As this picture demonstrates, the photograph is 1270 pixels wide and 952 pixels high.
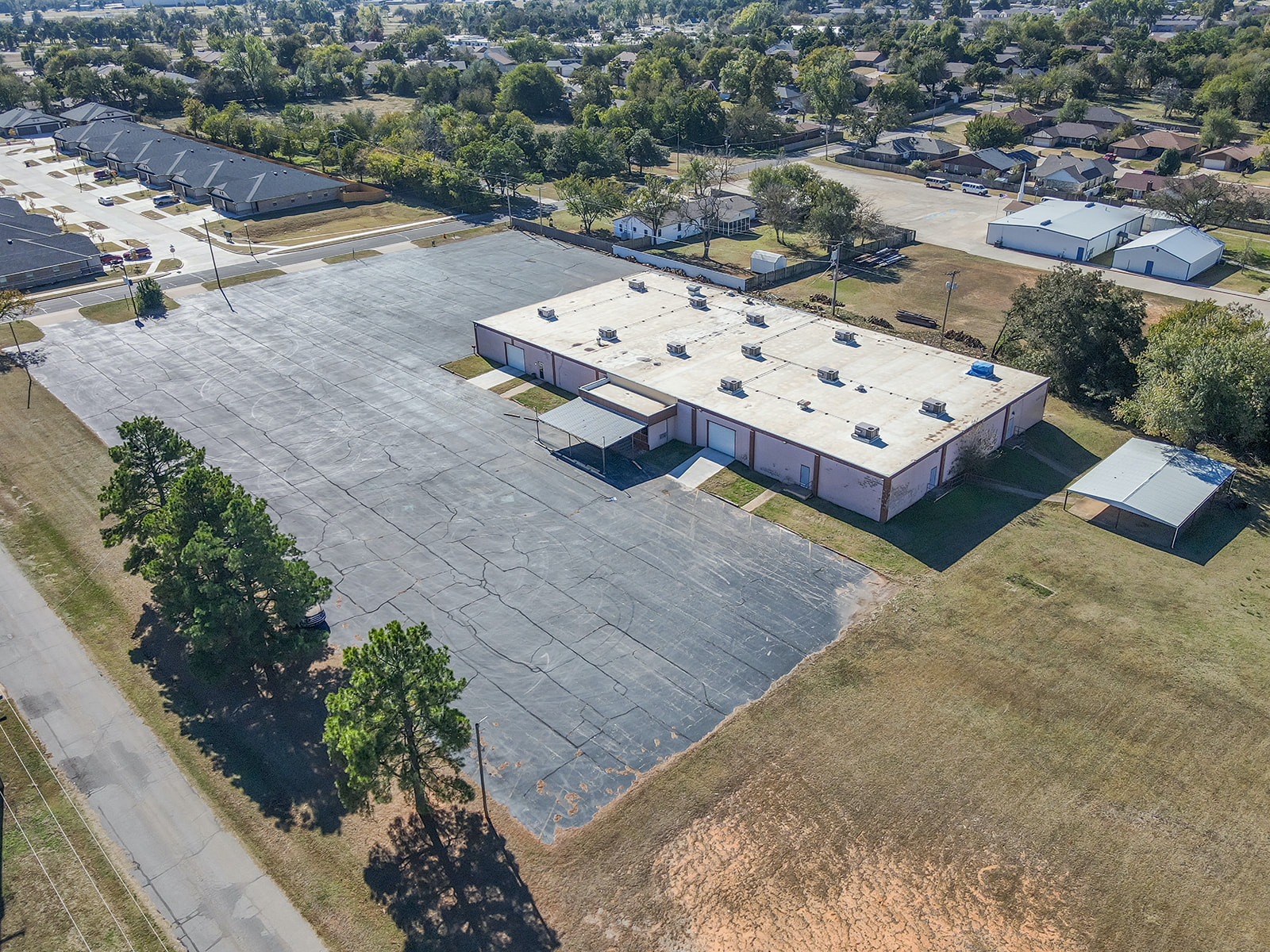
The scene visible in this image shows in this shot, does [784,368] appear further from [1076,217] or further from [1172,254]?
[1076,217]

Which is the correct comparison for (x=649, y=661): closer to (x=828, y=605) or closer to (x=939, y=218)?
(x=828, y=605)

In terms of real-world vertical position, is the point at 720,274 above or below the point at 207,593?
below

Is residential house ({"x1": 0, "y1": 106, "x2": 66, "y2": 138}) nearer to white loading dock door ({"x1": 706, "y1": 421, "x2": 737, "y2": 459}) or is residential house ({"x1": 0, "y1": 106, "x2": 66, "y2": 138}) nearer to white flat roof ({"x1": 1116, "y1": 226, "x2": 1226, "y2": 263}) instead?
white loading dock door ({"x1": 706, "y1": 421, "x2": 737, "y2": 459})

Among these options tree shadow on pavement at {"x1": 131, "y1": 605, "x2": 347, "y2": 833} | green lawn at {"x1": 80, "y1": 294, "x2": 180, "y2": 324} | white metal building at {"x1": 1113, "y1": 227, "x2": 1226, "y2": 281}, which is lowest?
white metal building at {"x1": 1113, "y1": 227, "x2": 1226, "y2": 281}

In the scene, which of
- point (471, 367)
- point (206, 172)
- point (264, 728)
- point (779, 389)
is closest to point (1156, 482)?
point (779, 389)

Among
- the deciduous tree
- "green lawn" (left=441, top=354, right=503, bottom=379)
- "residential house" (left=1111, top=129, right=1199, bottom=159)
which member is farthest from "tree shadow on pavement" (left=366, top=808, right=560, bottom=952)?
"residential house" (left=1111, top=129, right=1199, bottom=159)

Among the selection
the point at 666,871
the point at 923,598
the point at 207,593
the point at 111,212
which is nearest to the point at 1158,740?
the point at 923,598
